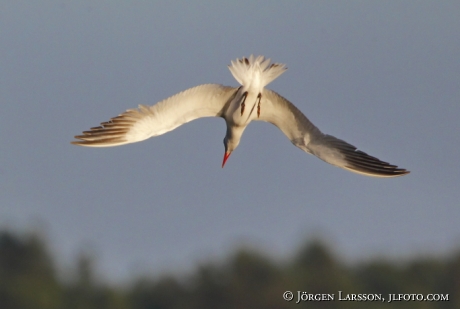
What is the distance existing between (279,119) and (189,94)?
1.08m

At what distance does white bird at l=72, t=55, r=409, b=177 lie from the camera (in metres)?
10.0

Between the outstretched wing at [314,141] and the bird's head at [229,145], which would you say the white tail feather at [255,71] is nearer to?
the outstretched wing at [314,141]

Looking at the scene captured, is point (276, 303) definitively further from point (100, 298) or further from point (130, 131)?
point (130, 131)

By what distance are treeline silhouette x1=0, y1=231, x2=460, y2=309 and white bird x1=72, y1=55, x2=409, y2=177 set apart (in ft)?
27.5

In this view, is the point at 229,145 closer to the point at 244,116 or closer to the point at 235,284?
the point at 244,116

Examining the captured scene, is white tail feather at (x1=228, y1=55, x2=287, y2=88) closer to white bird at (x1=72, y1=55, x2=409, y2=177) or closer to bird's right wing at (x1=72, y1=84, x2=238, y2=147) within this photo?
white bird at (x1=72, y1=55, x2=409, y2=177)

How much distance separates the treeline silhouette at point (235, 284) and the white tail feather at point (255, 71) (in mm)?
8712

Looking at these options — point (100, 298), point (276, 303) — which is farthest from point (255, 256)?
point (100, 298)

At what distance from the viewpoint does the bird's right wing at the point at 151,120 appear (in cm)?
1002

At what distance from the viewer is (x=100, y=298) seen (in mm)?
20516

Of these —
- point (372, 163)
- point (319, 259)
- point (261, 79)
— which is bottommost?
point (372, 163)

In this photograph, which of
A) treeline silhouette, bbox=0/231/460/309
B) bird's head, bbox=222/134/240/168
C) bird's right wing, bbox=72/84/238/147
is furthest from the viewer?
treeline silhouette, bbox=0/231/460/309

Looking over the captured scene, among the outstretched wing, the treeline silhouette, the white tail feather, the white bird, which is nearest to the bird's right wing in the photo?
the white bird

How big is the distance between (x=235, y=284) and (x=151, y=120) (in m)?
9.08
